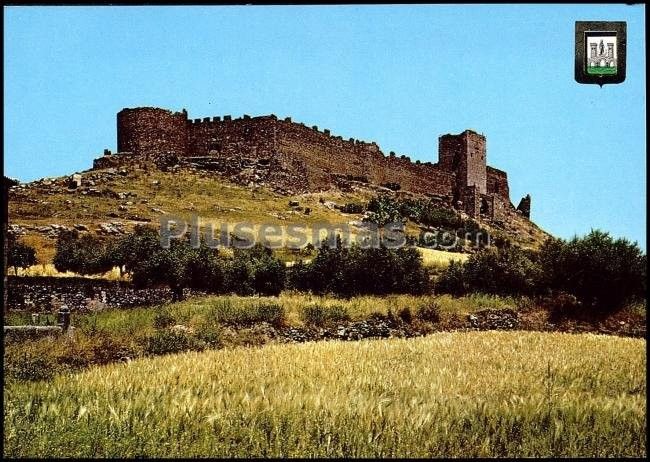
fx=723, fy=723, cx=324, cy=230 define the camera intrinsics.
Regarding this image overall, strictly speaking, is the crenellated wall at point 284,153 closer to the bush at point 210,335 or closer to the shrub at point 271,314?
the shrub at point 271,314

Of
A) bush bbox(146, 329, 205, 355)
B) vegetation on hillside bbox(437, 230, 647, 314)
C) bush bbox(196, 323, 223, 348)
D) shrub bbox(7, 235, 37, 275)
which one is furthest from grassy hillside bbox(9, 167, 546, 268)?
bush bbox(146, 329, 205, 355)

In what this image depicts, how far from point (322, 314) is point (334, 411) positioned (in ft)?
25.3

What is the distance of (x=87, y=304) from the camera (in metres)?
14.1

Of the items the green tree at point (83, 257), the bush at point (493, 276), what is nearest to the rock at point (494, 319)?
the bush at point (493, 276)

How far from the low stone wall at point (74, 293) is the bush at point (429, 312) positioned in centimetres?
516

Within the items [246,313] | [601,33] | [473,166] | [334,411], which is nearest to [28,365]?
[334,411]

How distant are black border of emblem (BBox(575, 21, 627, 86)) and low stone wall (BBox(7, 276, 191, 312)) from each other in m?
9.62

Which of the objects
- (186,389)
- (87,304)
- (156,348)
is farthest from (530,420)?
(87,304)

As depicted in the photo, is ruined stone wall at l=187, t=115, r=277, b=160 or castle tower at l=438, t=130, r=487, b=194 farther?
castle tower at l=438, t=130, r=487, b=194

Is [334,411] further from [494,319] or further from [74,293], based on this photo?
[74,293]

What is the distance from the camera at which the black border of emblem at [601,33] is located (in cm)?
661

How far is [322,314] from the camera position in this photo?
1405 centimetres

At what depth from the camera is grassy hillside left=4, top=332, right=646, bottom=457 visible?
588 cm

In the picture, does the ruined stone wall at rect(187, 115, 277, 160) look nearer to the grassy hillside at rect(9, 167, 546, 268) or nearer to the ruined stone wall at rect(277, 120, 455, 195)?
the ruined stone wall at rect(277, 120, 455, 195)
